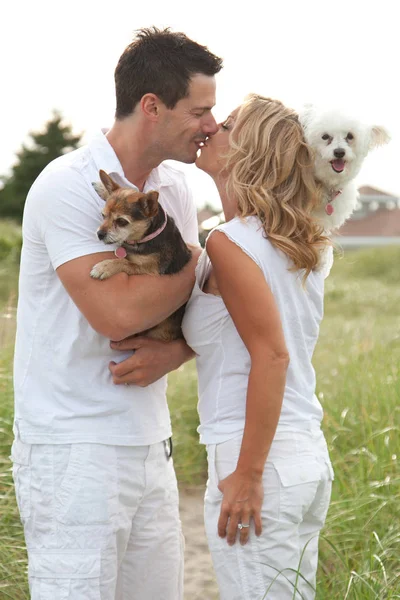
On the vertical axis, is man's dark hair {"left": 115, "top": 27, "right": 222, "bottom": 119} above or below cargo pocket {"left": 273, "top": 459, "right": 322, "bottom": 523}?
above

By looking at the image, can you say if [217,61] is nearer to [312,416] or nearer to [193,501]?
[312,416]

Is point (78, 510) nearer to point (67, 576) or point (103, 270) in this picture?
point (67, 576)

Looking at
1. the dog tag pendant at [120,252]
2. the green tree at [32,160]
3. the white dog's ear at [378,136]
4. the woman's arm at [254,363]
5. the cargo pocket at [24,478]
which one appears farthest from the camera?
the green tree at [32,160]

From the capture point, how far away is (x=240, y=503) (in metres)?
2.75

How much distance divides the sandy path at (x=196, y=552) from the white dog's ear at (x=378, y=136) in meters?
3.17

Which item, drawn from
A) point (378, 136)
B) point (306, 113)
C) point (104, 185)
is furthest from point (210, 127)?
point (378, 136)

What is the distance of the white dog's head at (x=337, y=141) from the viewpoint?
124 inches

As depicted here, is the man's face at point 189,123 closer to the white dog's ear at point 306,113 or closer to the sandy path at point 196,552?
the white dog's ear at point 306,113

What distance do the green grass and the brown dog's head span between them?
1831mm

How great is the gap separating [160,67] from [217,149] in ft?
1.46

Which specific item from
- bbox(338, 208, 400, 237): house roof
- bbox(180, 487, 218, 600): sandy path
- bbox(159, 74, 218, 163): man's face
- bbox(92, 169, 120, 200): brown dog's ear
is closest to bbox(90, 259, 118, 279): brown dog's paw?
bbox(92, 169, 120, 200): brown dog's ear

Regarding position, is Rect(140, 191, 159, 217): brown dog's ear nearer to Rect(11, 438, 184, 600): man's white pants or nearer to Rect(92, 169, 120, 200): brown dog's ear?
Rect(92, 169, 120, 200): brown dog's ear

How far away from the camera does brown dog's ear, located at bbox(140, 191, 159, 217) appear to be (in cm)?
326

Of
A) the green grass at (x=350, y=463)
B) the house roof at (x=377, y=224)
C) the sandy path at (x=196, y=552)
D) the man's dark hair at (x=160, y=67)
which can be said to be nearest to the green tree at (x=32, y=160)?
the house roof at (x=377, y=224)
